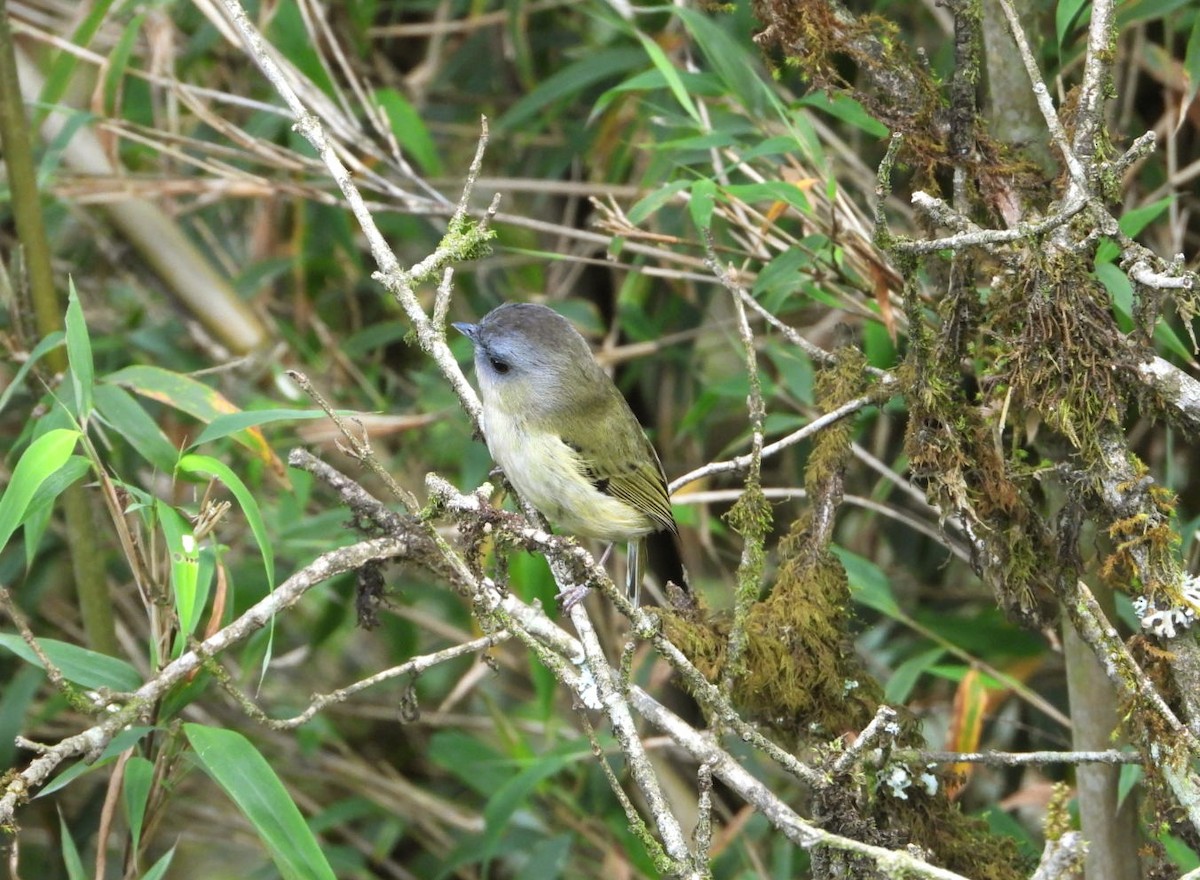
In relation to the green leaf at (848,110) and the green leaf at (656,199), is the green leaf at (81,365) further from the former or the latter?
the green leaf at (848,110)

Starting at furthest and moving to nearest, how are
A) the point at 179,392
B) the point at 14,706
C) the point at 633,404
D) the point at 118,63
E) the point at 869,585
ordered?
the point at 633,404 → the point at 14,706 → the point at 118,63 → the point at 869,585 → the point at 179,392

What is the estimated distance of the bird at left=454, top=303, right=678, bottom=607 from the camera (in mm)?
3508

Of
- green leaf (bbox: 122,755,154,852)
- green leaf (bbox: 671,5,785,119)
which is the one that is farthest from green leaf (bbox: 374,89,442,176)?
green leaf (bbox: 122,755,154,852)

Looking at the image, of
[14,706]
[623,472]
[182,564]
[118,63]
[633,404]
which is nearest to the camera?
[182,564]

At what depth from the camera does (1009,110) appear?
272 cm

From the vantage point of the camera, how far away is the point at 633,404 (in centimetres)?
514

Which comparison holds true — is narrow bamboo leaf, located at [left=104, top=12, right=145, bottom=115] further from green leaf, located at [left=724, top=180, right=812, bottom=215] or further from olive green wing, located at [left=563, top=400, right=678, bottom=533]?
green leaf, located at [left=724, top=180, right=812, bottom=215]

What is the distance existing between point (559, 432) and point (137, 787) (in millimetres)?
1535

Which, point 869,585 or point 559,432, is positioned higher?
point 559,432

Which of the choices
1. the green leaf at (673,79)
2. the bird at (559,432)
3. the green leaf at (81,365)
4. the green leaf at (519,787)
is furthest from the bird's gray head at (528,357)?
the green leaf at (81,365)

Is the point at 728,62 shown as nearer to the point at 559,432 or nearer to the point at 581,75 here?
the point at 581,75

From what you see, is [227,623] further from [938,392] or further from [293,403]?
[293,403]

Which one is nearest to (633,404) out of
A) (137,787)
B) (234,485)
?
(234,485)

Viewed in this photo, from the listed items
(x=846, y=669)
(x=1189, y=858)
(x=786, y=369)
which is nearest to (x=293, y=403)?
(x=786, y=369)
